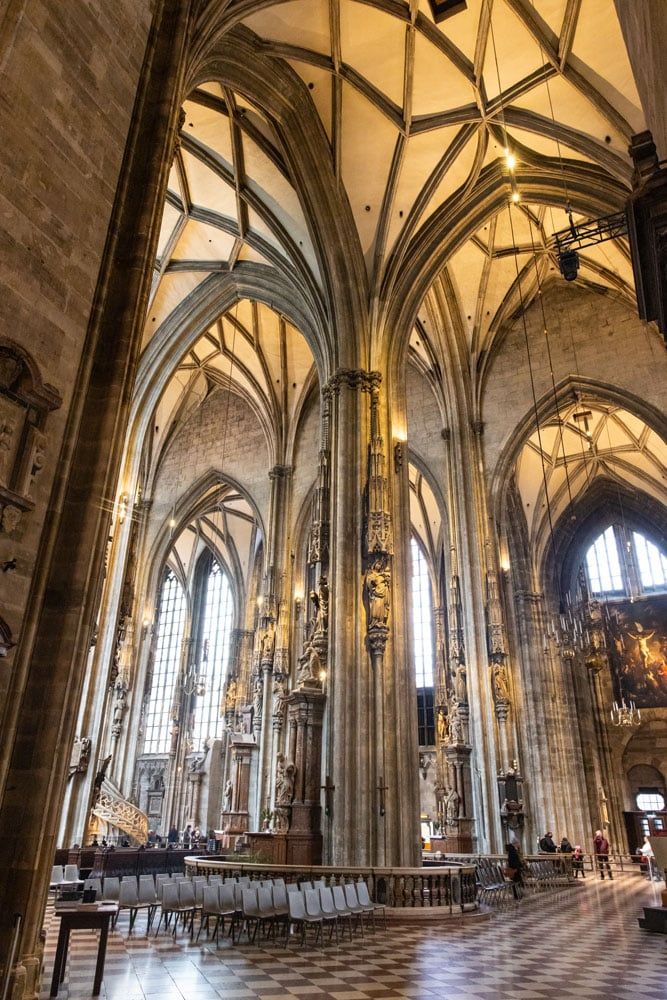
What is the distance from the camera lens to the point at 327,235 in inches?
679

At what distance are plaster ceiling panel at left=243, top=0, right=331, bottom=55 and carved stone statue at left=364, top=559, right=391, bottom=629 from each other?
35.7 ft

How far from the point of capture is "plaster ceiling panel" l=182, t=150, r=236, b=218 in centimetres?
1820

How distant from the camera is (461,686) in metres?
20.1

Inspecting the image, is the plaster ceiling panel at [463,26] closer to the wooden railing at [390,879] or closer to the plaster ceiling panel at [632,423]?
the plaster ceiling panel at [632,423]

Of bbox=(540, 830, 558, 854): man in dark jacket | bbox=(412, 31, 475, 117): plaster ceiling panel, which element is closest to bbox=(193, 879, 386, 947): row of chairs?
bbox=(540, 830, 558, 854): man in dark jacket

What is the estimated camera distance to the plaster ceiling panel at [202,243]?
20500 millimetres

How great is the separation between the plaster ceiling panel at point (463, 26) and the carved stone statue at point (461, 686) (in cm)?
1529

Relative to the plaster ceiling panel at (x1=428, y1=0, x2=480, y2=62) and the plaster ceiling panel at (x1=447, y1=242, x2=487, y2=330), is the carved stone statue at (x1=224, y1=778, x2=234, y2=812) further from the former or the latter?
the plaster ceiling panel at (x1=428, y1=0, x2=480, y2=62)

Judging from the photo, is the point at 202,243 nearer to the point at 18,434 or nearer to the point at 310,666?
the point at 310,666

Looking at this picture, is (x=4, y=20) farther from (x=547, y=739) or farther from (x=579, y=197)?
(x=547, y=739)

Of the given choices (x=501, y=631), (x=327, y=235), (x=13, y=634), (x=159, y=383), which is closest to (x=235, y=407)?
(x=159, y=383)

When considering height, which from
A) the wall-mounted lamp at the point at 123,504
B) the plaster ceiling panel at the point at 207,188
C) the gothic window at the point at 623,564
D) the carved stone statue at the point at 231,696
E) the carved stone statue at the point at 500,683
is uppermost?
the plaster ceiling panel at the point at 207,188

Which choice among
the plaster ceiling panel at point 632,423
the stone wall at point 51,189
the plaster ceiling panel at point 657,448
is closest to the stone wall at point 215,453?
the plaster ceiling panel at point 632,423

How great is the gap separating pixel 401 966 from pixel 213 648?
29.3 m
